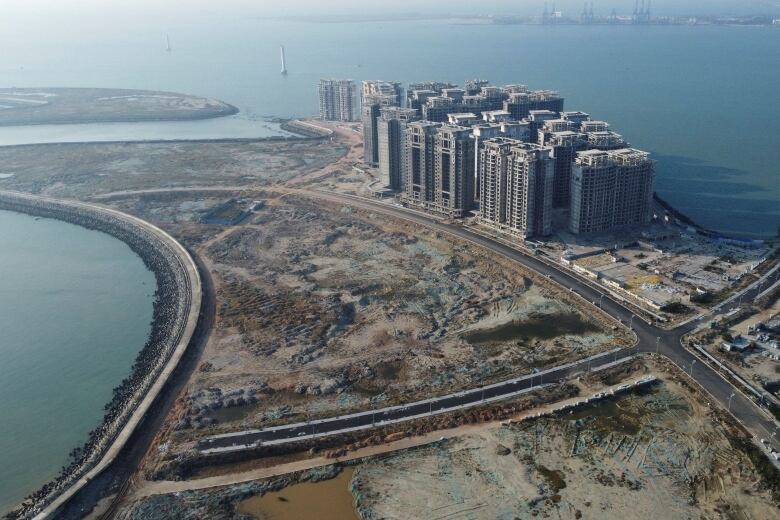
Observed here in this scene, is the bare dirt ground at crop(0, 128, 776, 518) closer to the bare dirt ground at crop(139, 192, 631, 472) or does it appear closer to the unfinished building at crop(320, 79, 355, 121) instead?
the bare dirt ground at crop(139, 192, 631, 472)

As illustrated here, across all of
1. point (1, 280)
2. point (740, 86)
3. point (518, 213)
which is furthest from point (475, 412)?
point (740, 86)

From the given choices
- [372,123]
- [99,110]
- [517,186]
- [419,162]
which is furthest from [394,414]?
[99,110]

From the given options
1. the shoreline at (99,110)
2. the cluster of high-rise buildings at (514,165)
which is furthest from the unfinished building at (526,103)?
the shoreline at (99,110)

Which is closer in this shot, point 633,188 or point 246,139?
point 633,188

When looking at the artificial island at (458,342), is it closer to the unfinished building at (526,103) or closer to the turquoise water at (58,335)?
the unfinished building at (526,103)

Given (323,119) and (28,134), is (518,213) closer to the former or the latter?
(323,119)

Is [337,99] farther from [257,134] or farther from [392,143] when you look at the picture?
[392,143]
